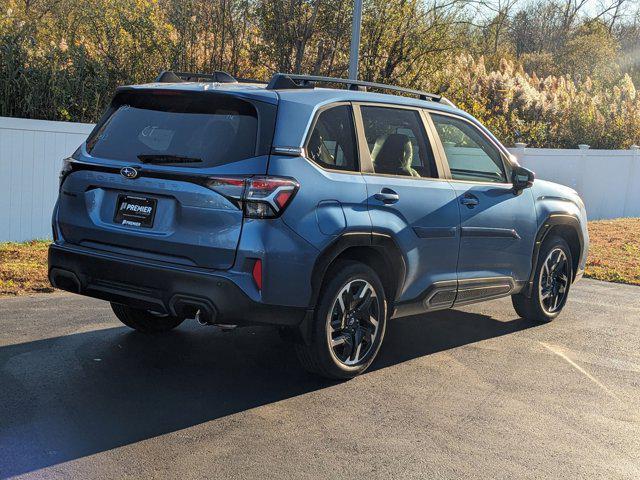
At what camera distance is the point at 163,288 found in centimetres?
507

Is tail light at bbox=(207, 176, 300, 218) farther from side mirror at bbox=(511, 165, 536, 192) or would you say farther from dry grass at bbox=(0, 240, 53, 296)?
dry grass at bbox=(0, 240, 53, 296)

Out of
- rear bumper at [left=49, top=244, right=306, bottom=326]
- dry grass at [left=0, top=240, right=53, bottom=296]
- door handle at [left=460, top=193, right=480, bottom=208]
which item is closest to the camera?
rear bumper at [left=49, top=244, right=306, bottom=326]

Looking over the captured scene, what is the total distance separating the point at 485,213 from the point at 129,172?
2820 millimetres

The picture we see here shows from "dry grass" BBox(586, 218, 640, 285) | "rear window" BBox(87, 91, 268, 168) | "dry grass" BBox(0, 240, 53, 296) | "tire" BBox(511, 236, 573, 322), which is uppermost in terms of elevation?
"rear window" BBox(87, 91, 268, 168)

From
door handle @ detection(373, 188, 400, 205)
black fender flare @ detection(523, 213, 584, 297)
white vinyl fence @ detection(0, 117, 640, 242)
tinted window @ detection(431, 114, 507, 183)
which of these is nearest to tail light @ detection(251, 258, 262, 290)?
door handle @ detection(373, 188, 400, 205)

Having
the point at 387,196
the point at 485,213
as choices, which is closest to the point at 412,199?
the point at 387,196

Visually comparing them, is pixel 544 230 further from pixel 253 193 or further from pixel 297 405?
pixel 253 193

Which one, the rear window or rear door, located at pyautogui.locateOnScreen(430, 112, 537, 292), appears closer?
the rear window

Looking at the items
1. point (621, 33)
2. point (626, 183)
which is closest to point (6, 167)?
point (626, 183)

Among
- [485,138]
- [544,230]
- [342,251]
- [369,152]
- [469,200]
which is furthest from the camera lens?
[544,230]

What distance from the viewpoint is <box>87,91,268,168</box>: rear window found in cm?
513

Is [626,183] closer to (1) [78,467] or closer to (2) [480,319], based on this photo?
(2) [480,319]

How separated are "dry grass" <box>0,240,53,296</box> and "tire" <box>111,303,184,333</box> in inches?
79.6

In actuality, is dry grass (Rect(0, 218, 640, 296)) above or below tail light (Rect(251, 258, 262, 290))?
below
